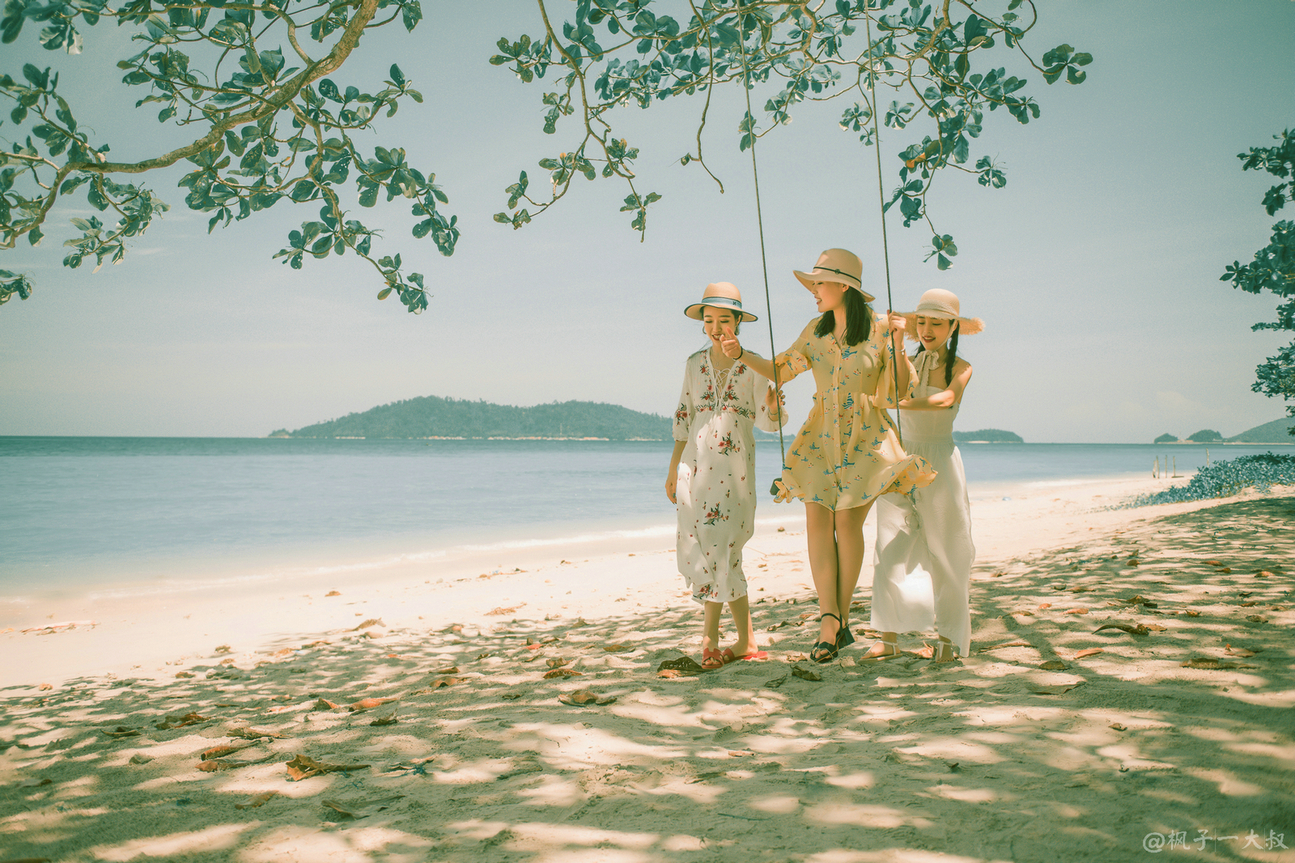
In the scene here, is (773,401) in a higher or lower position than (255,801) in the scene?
higher

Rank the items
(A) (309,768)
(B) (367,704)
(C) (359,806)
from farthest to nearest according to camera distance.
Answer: (B) (367,704)
(A) (309,768)
(C) (359,806)

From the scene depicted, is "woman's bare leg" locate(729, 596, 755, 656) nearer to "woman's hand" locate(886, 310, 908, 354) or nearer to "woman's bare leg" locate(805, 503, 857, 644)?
"woman's bare leg" locate(805, 503, 857, 644)

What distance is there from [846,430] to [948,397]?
51 centimetres

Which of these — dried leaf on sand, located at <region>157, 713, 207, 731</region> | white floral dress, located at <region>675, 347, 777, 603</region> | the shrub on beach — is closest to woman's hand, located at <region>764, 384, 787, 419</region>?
white floral dress, located at <region>675, 347, 777, 603</region>

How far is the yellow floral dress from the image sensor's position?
3363 millimetres

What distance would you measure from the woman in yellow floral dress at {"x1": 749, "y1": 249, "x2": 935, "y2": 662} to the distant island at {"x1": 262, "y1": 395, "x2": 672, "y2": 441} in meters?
94.4

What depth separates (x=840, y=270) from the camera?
3471mm

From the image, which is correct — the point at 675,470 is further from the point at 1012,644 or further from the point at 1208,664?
the point at 1208,664

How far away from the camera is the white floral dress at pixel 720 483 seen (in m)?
3.59

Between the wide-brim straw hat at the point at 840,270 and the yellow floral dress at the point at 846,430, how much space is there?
0.24 metres

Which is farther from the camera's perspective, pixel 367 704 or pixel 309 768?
pixel 367 704

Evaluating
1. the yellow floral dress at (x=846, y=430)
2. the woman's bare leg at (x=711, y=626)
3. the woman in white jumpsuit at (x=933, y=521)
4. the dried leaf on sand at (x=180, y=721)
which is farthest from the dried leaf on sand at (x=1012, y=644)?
the dried leaf on sand at (x=180, y=721)

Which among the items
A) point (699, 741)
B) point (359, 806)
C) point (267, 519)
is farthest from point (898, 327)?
point (267, 519)

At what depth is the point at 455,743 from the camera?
258cm
